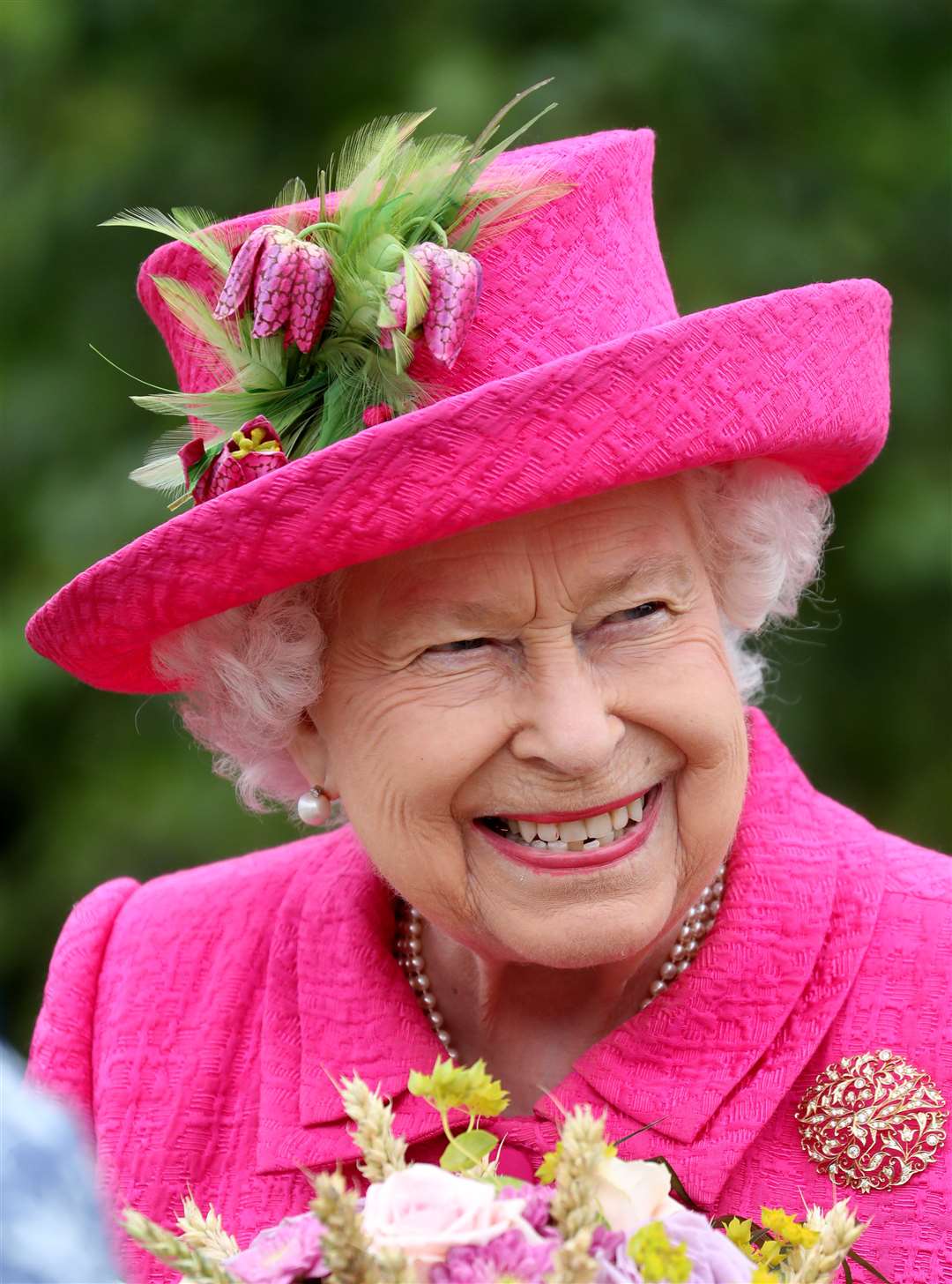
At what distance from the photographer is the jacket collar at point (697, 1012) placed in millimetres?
2326

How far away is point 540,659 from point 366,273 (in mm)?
521

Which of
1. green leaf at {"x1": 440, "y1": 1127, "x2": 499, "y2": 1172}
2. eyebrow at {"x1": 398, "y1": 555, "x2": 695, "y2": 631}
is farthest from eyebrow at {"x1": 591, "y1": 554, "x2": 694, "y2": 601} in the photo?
green leaf at {"x1": 440, "y1": 1127, "x2": 499, "y2": 1172}

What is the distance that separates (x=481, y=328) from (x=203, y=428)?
0.43 m

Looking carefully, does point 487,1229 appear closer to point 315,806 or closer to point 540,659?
point 540,659

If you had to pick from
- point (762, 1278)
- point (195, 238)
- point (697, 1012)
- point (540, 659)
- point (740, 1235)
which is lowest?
point (697, 1012)

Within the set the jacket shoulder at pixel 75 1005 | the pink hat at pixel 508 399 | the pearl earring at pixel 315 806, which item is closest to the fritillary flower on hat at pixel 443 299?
the pink hat at pixel 508 399

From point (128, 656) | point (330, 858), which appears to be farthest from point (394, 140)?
point (330, 858)

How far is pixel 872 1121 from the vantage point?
7.32 ft

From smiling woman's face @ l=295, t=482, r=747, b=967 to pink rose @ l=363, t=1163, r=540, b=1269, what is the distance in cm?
73

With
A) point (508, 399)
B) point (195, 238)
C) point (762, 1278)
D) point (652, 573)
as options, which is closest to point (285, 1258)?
point (762, 1278)

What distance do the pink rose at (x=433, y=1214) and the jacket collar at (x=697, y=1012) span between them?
80 centimetres

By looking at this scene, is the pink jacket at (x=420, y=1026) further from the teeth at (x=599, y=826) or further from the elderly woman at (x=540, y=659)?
the teeth at (x=599, y=826)

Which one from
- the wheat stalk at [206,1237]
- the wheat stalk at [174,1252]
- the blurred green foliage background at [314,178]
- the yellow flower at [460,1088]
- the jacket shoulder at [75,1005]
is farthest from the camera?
the blurred green foliage background at [314,178]

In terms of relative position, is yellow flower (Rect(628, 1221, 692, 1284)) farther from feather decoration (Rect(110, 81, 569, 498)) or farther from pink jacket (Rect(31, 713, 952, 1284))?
feather decoration (Rect(110, 81, 569, 498))
